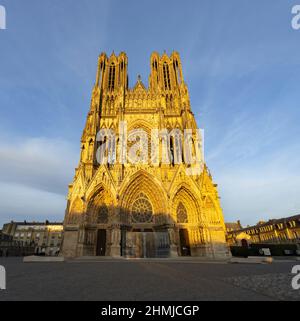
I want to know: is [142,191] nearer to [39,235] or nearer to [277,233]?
[277,233]

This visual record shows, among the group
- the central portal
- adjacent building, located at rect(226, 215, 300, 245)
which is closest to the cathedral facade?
the central portal

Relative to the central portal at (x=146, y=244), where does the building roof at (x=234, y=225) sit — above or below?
above

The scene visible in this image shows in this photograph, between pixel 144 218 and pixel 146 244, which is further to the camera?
pixel 144 218

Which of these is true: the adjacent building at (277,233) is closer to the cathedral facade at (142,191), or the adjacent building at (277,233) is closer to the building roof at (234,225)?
the cathedral facade at (142,191)

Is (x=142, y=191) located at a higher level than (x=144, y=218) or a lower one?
higher

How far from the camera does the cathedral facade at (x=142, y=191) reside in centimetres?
1866

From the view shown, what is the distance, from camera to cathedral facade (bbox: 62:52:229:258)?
18.7m

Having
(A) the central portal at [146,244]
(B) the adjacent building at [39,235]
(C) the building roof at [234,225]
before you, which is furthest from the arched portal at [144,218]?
(C) the building roof at [234,225]

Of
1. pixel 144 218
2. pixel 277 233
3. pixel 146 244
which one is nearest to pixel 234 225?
pixel 277 233

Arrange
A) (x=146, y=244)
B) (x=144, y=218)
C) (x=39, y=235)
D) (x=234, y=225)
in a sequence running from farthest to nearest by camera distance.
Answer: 1. (x=234, y=225)
2. (x=39, y=235)
3. (x=144, y=218)
4. (x=146, y=244)

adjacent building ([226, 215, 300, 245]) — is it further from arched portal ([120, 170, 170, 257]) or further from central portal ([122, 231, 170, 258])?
arched portal ([120, 170, 170, 257])

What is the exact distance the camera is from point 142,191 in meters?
21.6
